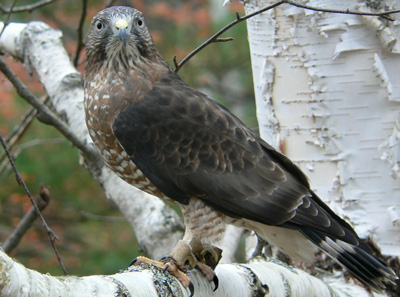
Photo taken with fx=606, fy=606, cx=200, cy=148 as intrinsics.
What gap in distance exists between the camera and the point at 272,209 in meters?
2.54

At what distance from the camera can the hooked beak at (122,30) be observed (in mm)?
2686

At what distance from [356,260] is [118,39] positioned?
1.44 metres

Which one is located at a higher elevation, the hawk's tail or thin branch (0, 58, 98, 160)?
thin branch (0, 58, 98, 160)

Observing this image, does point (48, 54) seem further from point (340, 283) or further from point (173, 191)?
point (340, 283)

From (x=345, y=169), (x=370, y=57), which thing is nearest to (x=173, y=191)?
(x=345, y=169)

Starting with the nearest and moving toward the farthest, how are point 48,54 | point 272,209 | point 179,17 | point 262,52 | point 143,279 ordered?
1. point 143,279
2. point 272,209
3. point 262,52
4. point 48,54
5. point 179,17

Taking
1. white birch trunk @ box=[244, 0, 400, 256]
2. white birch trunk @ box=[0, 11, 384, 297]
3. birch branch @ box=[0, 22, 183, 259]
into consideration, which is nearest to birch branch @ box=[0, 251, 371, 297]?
white birch trunk @ box=[0, 11, 384, 297]

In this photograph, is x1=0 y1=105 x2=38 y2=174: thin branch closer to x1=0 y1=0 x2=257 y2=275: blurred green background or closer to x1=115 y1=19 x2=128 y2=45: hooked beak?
x1=0 y1=0 x2=257 y2=275: blurred green background

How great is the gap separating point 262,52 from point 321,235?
41.7 inches

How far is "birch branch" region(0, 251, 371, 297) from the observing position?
139cm

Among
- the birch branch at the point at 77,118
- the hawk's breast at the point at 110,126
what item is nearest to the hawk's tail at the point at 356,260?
the hawk's breast at the point at 110,126

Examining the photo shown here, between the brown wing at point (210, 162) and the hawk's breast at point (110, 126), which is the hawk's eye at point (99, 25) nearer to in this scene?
the hawk's breast at point (110, 126)

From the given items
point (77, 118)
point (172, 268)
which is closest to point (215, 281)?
point (172, 268)

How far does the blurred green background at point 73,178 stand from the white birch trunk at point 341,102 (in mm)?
1133
